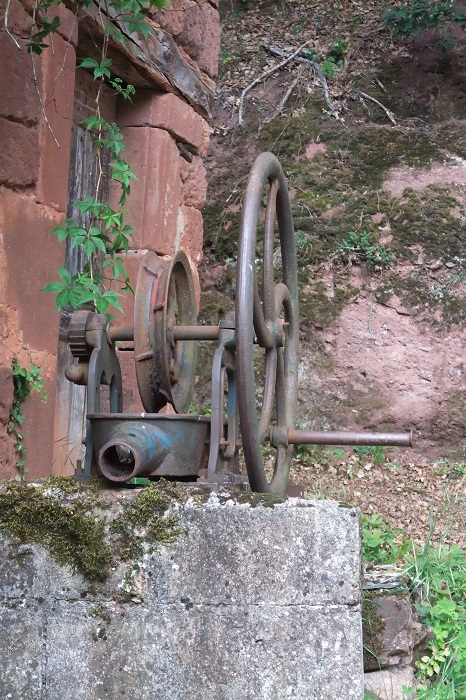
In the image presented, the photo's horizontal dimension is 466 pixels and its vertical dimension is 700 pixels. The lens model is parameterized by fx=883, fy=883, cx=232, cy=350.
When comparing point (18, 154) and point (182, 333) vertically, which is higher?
point (18, 154)

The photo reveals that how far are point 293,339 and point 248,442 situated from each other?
3.75 ft

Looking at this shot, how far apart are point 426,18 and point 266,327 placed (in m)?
5.27

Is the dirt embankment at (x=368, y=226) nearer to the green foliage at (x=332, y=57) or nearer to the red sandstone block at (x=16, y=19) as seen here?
the green foliage at (x=332, y=57)

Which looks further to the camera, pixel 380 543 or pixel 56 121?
pixel 56 121

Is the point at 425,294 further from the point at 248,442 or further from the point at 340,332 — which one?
the point at 248,442

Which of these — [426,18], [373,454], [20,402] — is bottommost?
[373,454]

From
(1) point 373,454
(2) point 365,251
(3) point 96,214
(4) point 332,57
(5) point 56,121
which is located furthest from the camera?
(4) point 332,57

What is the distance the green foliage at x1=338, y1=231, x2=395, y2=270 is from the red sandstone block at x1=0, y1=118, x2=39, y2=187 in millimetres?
2825

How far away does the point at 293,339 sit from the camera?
3537 mm

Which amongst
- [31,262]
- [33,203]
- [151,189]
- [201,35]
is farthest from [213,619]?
[201,35]

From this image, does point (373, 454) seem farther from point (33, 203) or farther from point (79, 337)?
point (79, 337)

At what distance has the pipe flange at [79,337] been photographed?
8.59 feet

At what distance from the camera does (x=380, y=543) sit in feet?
12.9

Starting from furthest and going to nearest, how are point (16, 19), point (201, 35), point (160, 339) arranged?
1. point (201, 35)
2. point (16, 19)
3. point (160, 339)
